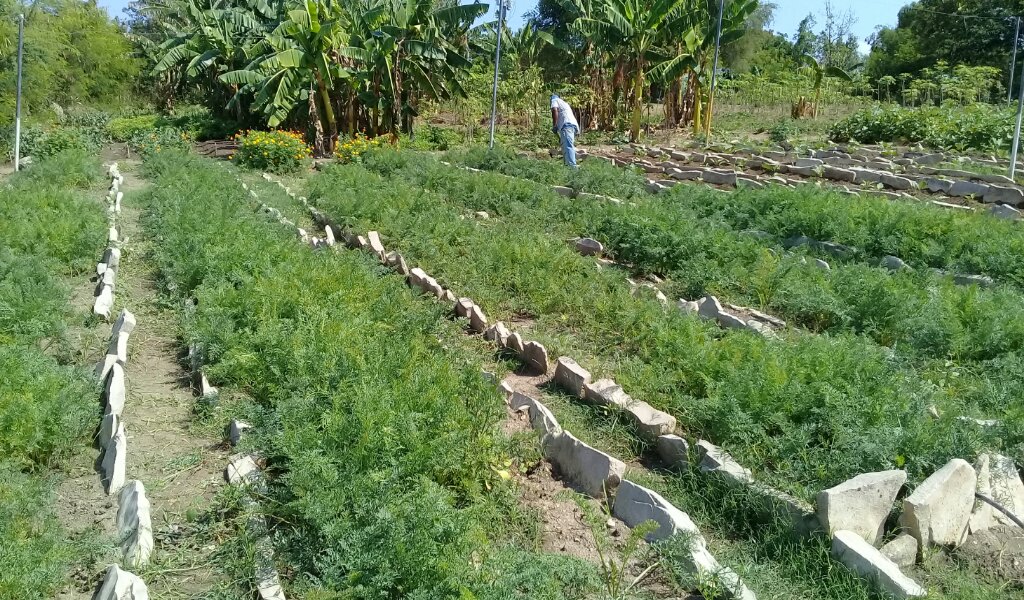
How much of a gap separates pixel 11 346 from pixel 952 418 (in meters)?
6.23

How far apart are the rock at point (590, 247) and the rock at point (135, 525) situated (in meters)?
6.54

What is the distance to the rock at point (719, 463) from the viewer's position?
4500 mm

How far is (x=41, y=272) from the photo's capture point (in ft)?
25.2

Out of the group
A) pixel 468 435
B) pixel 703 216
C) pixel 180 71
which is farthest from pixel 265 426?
pixel 180 71

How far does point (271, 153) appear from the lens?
18.6 metres

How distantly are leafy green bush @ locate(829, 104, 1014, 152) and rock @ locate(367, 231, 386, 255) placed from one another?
1496cm

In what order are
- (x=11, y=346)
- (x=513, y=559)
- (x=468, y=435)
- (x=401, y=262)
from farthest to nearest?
1. (x=401, y=262)
2. (x=11, y=346)
3. (x=468, y=435)
4. (x=513, y=559)

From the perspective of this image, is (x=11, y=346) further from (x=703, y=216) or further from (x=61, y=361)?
(x=703, y=216)

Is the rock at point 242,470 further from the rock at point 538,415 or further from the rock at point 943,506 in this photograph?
the rock at point 943,506

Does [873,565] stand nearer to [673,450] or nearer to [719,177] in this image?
[673,450]

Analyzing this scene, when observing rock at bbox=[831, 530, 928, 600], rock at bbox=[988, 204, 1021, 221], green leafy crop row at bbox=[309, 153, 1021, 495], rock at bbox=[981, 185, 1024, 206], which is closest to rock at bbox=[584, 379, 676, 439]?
green leafy crop row at bbox=[309, 153, 1021, 495]

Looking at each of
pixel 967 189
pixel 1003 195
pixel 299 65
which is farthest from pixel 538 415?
pixel 299 65

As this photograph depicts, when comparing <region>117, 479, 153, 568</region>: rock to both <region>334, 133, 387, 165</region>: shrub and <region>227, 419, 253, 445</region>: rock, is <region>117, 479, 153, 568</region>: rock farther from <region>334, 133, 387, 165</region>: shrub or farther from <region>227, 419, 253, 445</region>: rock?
<region>334, 133, 387, 165</region>: shrub

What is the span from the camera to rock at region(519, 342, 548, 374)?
6371 mm
